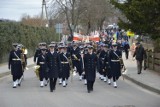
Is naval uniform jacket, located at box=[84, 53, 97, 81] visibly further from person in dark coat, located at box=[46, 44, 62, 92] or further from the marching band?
person in dark coat, located at box=[46, 44, 62, 92]

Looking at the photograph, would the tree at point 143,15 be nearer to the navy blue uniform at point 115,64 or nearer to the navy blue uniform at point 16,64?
the navy blue uniform at point 115,64

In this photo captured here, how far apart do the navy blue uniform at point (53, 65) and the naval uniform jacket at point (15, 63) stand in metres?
1.93

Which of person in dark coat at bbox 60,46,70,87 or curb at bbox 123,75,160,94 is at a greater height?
person in dark coat at bbox 60,46,70,87

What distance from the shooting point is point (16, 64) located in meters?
18.7

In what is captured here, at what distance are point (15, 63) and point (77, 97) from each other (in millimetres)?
4725

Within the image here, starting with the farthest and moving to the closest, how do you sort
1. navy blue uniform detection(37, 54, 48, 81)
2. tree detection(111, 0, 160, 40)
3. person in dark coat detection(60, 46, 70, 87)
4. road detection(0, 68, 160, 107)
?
1. tree detection(111, 0, 160, 40)
2. person in dark coat detection(60, 46, 70, 87)
3. navy blue uniform detection(37, 54, 48, 81)
4. road detection(0, 68, 160, 107)

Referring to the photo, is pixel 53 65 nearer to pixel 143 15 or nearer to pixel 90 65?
pixel 90 65

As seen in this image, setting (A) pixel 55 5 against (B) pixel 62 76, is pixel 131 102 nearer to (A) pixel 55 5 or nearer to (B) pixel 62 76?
(B) pixel 62 76

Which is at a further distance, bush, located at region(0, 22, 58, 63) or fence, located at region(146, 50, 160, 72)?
bush, located at region(0, 22, 58, 63)

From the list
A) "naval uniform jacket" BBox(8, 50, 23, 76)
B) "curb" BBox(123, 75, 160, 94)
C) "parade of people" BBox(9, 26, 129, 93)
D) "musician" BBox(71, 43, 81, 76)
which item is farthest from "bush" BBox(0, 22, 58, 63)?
"parade of people" BBox(9, 26, 129, 93)

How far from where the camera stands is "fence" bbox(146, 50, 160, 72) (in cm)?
2441

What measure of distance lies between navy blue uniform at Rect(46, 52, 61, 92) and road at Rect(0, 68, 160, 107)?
1.42 ft

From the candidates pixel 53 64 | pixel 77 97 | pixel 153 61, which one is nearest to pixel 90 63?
pixel 53 64

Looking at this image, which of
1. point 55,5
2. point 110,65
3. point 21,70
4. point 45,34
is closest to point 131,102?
point 110,65
